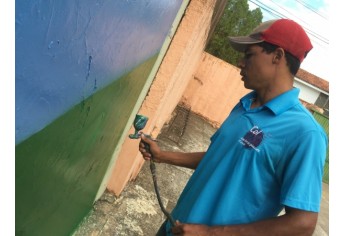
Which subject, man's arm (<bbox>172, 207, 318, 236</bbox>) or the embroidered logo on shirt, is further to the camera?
the embroidered logo on shirt

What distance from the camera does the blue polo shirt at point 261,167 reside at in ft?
4.86

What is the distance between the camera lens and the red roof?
26.3 m

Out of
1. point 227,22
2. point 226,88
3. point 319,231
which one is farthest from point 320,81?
point 319,231

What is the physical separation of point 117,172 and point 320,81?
27.1 meters

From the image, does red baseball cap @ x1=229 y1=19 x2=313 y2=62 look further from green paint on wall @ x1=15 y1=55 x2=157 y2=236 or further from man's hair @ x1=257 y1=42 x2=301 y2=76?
green paint on wall @ x1=15 y1=55 x2=157 y2=236

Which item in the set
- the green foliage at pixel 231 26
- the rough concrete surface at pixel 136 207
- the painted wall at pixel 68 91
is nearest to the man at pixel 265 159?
the painted wall at pixel 68 91

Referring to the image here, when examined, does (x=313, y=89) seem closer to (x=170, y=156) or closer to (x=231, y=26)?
(x=231, y=26)

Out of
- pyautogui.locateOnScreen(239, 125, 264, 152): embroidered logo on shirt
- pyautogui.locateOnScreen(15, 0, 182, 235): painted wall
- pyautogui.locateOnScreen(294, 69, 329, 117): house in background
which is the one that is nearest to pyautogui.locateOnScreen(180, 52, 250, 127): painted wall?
pyautogui.locateOnScreen(15, 0, 182, 235): painted wall

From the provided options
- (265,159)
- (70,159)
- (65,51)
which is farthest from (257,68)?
(70,159)

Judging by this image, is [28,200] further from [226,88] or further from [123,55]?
[226,88]

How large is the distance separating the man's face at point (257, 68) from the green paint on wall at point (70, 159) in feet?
2.82

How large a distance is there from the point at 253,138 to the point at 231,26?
21.2 meters

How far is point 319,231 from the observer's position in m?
7.71

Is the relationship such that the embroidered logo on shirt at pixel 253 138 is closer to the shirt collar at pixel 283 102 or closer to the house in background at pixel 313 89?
the shirt collar at pixel 283 102
